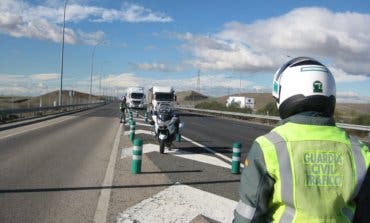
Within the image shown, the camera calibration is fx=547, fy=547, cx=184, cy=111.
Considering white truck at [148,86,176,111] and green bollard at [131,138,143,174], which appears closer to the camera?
green bollard at [131,138,143,174]

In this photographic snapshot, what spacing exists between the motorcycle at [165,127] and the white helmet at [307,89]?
529 inches

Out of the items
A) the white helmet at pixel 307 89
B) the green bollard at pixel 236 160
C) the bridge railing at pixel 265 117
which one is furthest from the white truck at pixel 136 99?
the white helmet at pixel 307 89

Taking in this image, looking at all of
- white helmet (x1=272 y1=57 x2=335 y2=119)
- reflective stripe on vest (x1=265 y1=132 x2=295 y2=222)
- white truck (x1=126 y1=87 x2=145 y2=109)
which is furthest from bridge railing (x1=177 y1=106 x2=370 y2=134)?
reflective stripe on vest (x1=265 y1=132 x2=295 y2=222)

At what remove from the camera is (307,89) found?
2875 mm

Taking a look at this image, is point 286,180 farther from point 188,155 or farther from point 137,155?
point 188,155

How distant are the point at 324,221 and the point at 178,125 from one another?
14485 mm

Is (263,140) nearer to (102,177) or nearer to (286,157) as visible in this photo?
(286,157)

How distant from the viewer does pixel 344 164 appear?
9.02 feet

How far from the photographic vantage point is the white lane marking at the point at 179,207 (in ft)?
25.1

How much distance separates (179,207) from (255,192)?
579 centimetres

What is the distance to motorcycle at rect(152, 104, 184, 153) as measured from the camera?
16438 millimetres

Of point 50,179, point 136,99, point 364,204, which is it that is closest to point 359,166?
point 364,204

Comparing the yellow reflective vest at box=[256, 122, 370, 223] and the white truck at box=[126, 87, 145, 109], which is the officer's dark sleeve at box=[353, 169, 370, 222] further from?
the white truck at box=[126, 87, 145, 109]

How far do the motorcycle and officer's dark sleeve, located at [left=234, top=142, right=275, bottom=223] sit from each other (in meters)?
13.6
